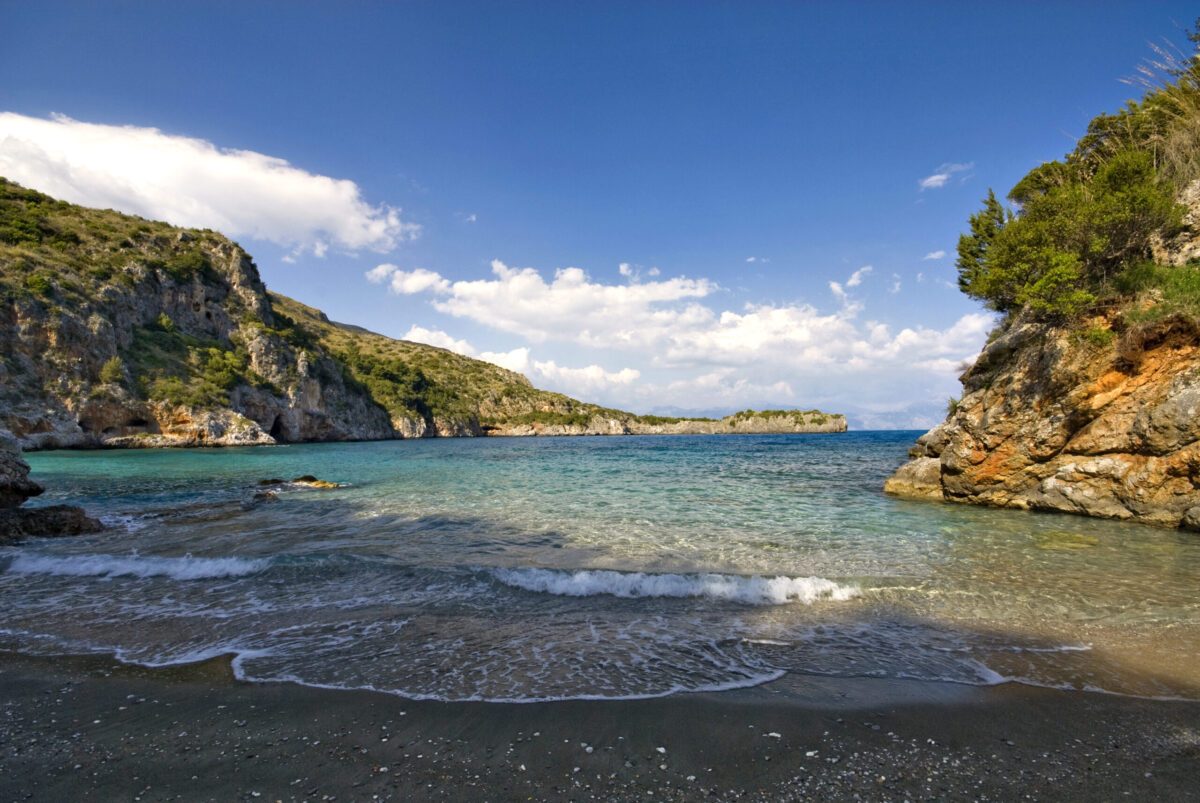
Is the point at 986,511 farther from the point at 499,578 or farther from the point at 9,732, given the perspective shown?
the point at 9,732

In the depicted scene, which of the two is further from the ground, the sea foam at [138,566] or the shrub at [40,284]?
the shrub at [40,284]

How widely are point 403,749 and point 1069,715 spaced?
5975 millimetres

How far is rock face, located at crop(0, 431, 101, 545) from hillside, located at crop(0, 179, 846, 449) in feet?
136

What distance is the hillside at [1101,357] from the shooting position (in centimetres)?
1384

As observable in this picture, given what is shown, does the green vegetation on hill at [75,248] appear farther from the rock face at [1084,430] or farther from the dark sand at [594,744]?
the rock face at [1084,430]

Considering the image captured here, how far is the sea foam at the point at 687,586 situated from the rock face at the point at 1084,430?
1171 centimetres

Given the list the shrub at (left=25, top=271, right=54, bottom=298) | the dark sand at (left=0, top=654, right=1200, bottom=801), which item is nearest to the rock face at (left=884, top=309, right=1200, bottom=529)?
the dark sand at (left=0, top=654, right=1200, bottom=801)

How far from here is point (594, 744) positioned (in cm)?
422

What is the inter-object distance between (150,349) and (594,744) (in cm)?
8740

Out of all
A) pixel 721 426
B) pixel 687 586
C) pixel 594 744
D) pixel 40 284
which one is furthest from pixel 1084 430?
pixel 721 426

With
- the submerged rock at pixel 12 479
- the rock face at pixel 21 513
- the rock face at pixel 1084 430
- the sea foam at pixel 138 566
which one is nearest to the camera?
the sea foam at pixel 138 566

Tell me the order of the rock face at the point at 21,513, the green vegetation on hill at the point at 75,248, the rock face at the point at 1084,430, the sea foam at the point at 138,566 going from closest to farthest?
the sea foam at the point at 138,566 < the rock face at the point at 21,513 < the rock face at the point at 1084,430 < the green vegetation on hill at the point at 75,248

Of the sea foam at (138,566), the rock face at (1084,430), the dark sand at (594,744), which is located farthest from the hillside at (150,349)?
the rock face at (1084,430)

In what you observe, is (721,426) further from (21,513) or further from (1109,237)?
(21,513)
